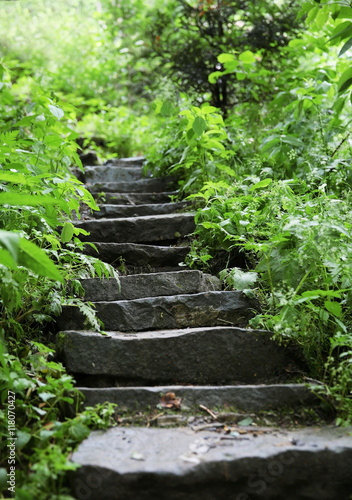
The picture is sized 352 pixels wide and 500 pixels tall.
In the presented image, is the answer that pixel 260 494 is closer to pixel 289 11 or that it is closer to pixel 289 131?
pixel 289 131

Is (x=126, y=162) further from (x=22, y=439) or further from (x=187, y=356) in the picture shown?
(x=22, y=439)

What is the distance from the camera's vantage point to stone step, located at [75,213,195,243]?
369 cm

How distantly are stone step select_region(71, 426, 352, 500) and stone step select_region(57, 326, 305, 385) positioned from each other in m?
0.44

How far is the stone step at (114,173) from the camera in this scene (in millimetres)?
Answer: 5340

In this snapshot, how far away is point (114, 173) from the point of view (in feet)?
17.8

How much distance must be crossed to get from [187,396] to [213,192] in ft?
5.61

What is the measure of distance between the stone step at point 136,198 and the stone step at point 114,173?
80 centimetres

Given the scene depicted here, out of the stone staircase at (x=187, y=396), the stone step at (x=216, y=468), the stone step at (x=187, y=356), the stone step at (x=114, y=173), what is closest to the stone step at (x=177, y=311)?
the stone staircase at (x=187, y=396)

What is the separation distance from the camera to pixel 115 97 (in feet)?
28.6

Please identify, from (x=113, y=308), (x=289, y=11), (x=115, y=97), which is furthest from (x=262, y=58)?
(x=113, y=308)

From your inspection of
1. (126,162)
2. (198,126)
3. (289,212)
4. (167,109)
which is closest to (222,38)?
(167,109)

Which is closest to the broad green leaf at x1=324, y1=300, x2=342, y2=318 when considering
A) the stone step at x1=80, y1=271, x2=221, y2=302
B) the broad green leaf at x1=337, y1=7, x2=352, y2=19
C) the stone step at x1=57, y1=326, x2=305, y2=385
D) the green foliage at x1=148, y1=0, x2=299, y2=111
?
the stone step at x1=57, y1=326, x2=305, y2=385

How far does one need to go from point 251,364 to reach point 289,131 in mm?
2587

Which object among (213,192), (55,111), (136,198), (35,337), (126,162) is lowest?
(35,337)
